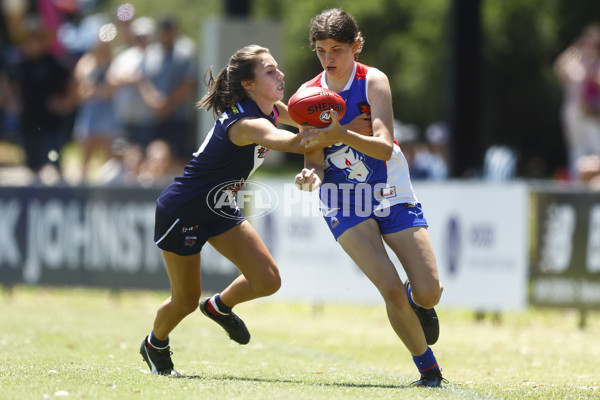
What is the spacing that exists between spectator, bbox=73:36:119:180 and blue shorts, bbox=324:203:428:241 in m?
8.79

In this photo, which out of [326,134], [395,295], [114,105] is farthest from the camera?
[114,105]

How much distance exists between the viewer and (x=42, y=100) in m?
14.0

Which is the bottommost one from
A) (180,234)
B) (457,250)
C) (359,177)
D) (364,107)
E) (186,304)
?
(457,250)

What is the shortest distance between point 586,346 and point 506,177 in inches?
331

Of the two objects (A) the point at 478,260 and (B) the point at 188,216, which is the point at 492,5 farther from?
(B) the point at 188,216

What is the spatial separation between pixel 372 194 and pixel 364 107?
584 millimetres

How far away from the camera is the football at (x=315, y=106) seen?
231 inches

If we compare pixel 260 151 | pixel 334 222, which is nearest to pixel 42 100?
pixel 260 151

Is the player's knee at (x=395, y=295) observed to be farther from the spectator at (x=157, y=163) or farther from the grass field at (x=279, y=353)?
the spectator at (x=157, y=163)

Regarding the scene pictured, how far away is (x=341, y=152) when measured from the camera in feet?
20.7

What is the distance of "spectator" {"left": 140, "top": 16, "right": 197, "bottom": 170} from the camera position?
14062 mm

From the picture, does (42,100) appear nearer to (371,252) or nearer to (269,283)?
(269,283)

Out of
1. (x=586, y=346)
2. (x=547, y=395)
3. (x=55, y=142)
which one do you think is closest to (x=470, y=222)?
(x=586, y=346)

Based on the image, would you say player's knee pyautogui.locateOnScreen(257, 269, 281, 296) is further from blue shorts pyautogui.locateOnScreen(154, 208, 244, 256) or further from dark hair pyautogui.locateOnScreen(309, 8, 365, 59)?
dark hair pyautogui.locateOnScreen(309, 8, 365, 59)
